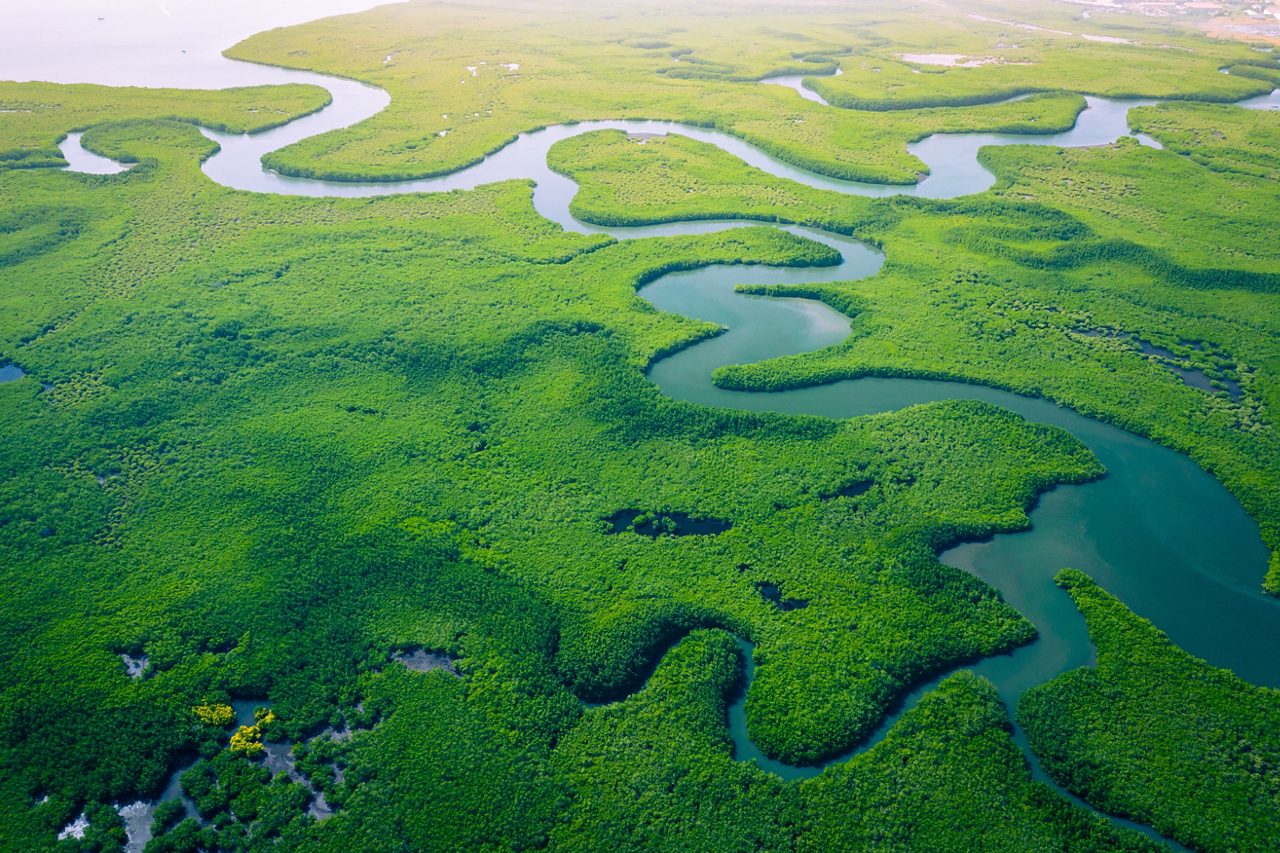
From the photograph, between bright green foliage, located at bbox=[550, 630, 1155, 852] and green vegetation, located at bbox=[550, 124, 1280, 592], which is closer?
bright green foliage, located at bbox=[550, 630, 1155, 852]

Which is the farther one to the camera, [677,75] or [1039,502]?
[677,75]

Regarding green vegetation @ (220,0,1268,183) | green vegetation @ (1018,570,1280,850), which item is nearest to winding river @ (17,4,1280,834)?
green vegetation @ (1018,570,1280,850)

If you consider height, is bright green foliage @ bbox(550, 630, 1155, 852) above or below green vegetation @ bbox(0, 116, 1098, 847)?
below

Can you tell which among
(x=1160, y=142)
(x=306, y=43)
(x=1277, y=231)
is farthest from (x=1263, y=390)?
(x=306, y=43)

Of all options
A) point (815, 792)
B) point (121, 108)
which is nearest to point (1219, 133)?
point (815, 792)

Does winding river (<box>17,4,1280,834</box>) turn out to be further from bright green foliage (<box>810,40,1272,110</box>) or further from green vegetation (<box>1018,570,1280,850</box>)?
bright green foliage (<box>810,40,1272,110</box>)

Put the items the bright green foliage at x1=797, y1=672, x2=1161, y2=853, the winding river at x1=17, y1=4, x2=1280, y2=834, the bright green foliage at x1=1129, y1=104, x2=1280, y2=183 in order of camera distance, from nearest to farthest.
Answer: the bright green foliage at x1=797, y1=672, x2=1161, y2=853 < the winding river at x1=17, y1=4, x2=1280, y2=834 < the bright green foliage at x1=1129, y1=104, x2=1280, y2=183

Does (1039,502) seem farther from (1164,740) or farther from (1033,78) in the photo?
(1033,78)
